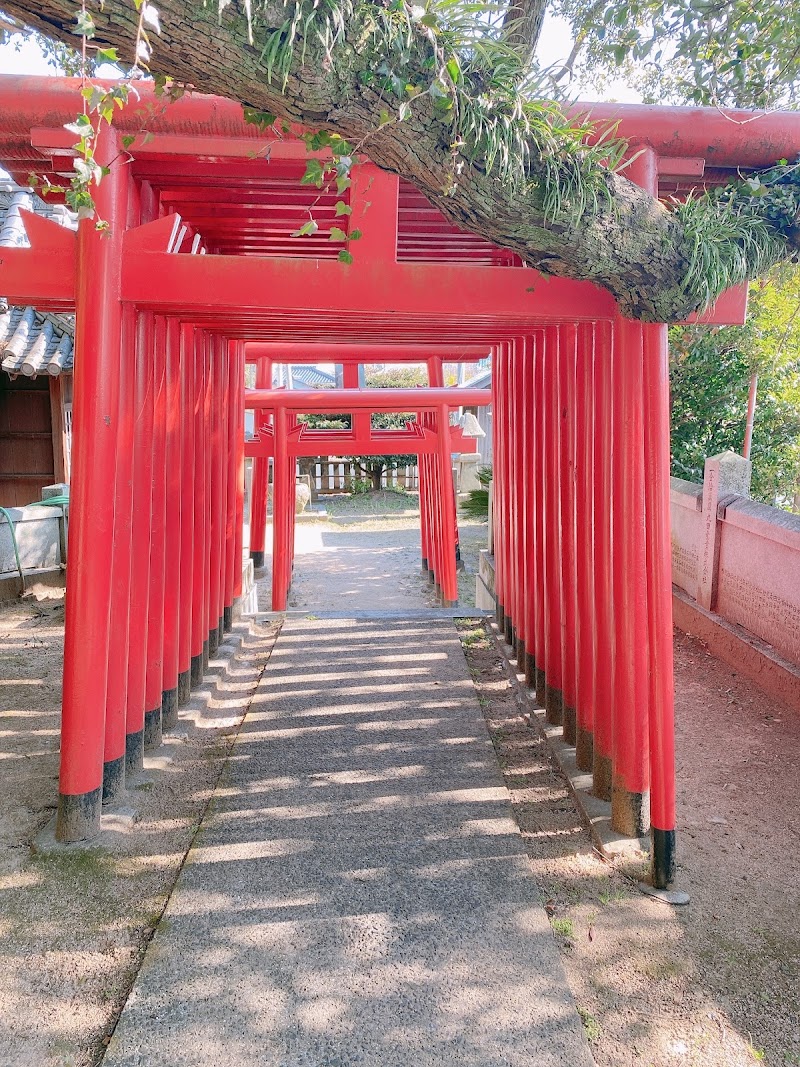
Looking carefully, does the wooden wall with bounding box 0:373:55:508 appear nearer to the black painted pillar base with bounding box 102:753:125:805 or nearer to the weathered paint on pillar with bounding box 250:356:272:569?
the weathered paint on pillar with bounding box 250:356:272:569

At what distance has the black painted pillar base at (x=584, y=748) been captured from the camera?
159 inches

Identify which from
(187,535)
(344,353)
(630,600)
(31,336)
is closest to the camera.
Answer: (630,600)

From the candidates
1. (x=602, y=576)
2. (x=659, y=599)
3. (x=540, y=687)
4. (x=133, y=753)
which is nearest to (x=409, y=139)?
(x=659, y=599)

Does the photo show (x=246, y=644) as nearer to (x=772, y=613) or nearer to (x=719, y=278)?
(x=772, y=613)

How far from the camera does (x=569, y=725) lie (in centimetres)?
439

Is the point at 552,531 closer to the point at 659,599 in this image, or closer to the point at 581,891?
the point at 659,599

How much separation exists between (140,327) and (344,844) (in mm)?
2574

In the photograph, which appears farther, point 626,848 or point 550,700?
point 550,700

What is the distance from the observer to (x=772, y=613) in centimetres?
537

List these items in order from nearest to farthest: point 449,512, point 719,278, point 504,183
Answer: point 504,183
point 719,278
point 449,512

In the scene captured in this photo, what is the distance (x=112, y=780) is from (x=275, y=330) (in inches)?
104

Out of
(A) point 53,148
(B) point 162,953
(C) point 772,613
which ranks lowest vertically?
(B) point 162,953

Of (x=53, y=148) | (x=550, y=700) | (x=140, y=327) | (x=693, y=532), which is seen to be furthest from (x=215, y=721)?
(x=693, y=532)

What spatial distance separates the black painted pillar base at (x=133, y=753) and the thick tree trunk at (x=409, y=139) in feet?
9.49
